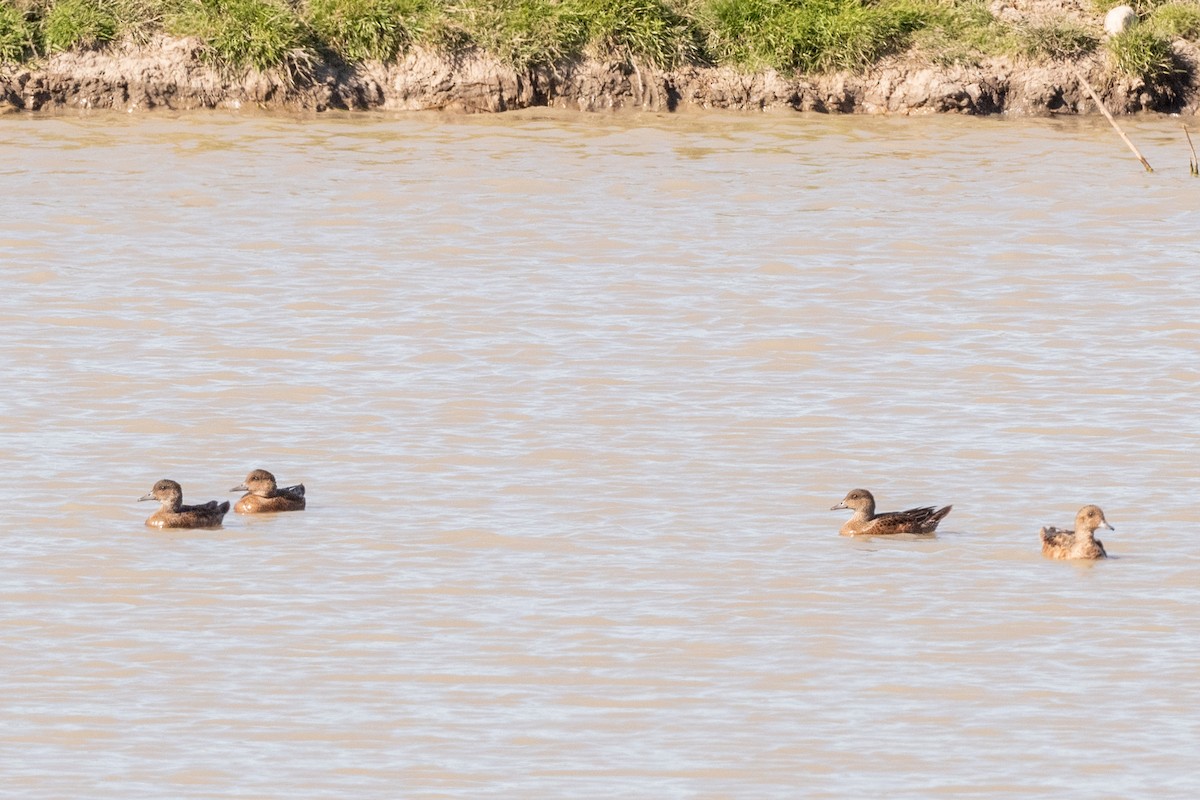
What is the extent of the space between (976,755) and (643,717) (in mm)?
1040

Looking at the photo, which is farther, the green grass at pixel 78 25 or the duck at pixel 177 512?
the green grass at pixel 78 25

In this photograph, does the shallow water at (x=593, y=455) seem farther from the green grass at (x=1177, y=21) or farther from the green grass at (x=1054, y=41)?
the green grass at (x=1177, y=21)

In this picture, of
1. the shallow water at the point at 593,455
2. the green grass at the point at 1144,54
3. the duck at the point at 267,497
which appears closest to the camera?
the shallow water at the point at 593,455

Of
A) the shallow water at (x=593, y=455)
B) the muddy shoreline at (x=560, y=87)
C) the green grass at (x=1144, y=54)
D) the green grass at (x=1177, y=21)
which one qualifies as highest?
the green grass at (x=1177, y=21)

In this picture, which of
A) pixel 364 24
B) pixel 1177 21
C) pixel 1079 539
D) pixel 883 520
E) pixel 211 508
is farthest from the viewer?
pixel 1177 21

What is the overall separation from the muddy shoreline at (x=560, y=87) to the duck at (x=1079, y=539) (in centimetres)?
1051

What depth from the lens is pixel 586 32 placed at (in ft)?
61.5

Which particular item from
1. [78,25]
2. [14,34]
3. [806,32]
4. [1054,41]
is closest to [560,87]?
[806,32]

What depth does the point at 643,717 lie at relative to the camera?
7.23m

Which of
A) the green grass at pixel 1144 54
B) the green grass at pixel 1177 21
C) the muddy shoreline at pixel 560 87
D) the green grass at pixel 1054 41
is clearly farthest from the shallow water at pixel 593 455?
the green grass at pixel 1177 21

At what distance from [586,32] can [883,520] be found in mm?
10343

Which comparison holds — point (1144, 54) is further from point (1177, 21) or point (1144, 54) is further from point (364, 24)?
point (364, 24)

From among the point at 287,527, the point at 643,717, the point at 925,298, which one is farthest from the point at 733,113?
the point at 643,717

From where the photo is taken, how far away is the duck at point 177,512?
9.15 meters
